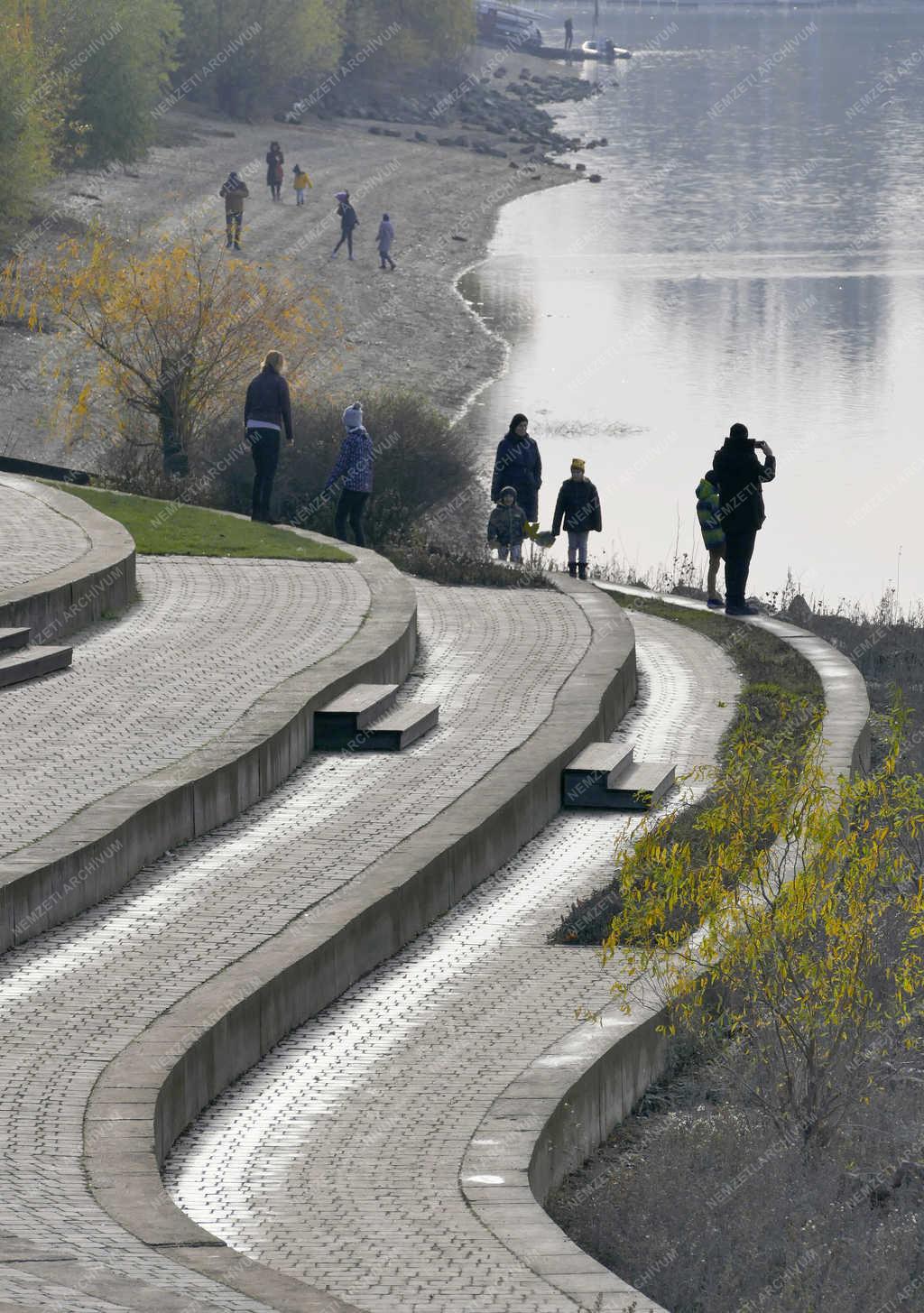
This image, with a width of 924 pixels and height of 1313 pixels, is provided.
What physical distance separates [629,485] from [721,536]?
1365 centimetres

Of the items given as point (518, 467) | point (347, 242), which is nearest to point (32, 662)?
point (518, 467)

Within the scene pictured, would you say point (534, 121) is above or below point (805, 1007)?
above

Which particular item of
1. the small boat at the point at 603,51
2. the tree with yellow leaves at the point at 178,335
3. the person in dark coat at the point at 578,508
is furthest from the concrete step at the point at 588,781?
the small boat at the point at 603,51

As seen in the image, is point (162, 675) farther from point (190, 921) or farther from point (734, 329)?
point (734, 329)

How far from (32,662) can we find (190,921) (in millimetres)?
4086

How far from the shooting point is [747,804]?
10.8 m

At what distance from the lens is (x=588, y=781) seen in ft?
43.9

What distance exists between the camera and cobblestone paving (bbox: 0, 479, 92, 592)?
15.8 m

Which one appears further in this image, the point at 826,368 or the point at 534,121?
the point at 534,121

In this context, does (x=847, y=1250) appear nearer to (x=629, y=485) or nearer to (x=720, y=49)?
(x=629, y=485)

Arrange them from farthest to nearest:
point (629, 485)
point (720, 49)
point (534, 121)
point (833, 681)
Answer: point (720, 49) < point (534, 121) < point (629, 485) < point (833, 681)

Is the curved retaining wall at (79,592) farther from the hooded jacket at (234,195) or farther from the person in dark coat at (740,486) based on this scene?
the hooded jacket at (234,195)

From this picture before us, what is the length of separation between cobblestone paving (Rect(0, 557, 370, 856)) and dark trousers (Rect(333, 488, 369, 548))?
2.38 m

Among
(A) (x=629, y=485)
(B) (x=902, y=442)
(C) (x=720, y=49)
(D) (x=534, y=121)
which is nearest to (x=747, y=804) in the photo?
(A) (x=629, y=485)
